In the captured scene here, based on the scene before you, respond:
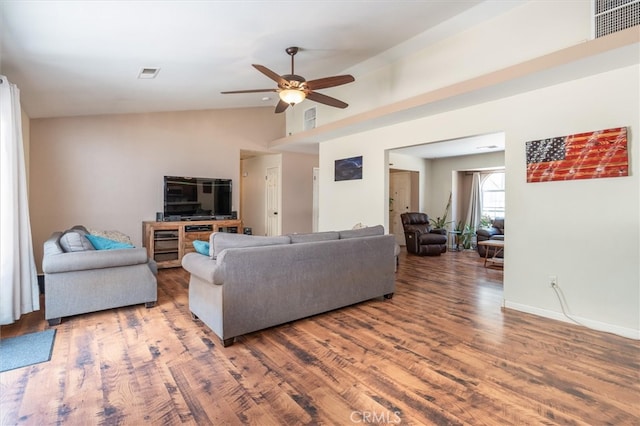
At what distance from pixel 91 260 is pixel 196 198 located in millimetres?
3011

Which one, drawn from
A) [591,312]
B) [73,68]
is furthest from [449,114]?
[73,68]

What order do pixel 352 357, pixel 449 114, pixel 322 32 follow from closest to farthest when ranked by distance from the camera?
pixel 352 357
pixel 322 32
pixel 449 114

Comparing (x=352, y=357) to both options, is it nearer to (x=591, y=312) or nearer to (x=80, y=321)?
(x=591, y=312)

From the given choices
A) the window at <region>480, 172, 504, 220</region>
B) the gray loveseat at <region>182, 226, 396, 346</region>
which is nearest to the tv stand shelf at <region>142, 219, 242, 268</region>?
the gray loveseat at <region>182, 226, 396, 346</region>

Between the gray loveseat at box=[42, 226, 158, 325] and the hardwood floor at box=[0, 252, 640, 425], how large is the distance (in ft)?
0.53

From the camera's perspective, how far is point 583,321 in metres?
3.02

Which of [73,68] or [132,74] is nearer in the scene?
[73,68]

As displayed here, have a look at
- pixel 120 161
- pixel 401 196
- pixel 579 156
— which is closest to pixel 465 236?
pixel 401 196

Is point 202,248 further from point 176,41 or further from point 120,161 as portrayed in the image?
point 120,161

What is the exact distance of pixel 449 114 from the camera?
4.14m

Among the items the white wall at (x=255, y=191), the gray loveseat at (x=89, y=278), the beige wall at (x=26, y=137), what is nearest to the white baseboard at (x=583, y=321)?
the gray loveseat at (x=89, y=278)

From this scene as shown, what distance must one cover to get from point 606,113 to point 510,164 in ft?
2.94

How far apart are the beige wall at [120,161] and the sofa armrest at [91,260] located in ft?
8.15

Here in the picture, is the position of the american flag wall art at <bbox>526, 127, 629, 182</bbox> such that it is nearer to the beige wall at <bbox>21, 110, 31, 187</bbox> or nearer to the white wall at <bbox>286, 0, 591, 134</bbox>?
the white wall at <bbox>286, 0, 591, 134</bbox>
